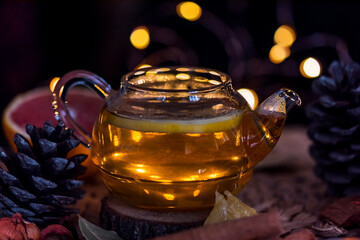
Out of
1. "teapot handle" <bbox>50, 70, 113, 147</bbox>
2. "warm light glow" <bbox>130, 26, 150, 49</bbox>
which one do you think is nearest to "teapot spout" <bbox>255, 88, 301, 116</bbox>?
"teapot handle" <bbox>50, 70, 113, 147</bbox>

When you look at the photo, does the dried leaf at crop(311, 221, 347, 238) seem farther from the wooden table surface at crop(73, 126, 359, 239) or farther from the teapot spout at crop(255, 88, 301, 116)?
the teapot spout at crop(255, 88, 301, 116)

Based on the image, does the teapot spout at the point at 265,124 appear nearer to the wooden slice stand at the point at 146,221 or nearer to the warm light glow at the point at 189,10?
the wooden slice stand at the point at 146,221

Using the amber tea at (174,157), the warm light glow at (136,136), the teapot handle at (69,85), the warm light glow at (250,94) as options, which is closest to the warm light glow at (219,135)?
the amber tea at (174,157)

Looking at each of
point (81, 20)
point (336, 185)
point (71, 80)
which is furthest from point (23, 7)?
point (336, 185)

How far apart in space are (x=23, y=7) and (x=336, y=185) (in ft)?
4.28

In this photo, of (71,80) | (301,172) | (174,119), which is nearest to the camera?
(174,119)

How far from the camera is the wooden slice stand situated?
2.50 feet

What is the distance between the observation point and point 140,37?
1.71 metres

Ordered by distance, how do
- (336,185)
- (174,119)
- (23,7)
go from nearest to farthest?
(174,119), (336,185), (23,7)

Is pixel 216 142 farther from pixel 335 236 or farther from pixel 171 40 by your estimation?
pixel 171 40

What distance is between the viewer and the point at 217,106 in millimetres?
756

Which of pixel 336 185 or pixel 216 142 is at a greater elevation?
pixel 216 142

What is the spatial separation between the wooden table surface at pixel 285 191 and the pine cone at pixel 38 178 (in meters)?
0.11

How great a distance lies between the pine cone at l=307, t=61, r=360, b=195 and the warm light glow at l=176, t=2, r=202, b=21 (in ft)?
2.46
